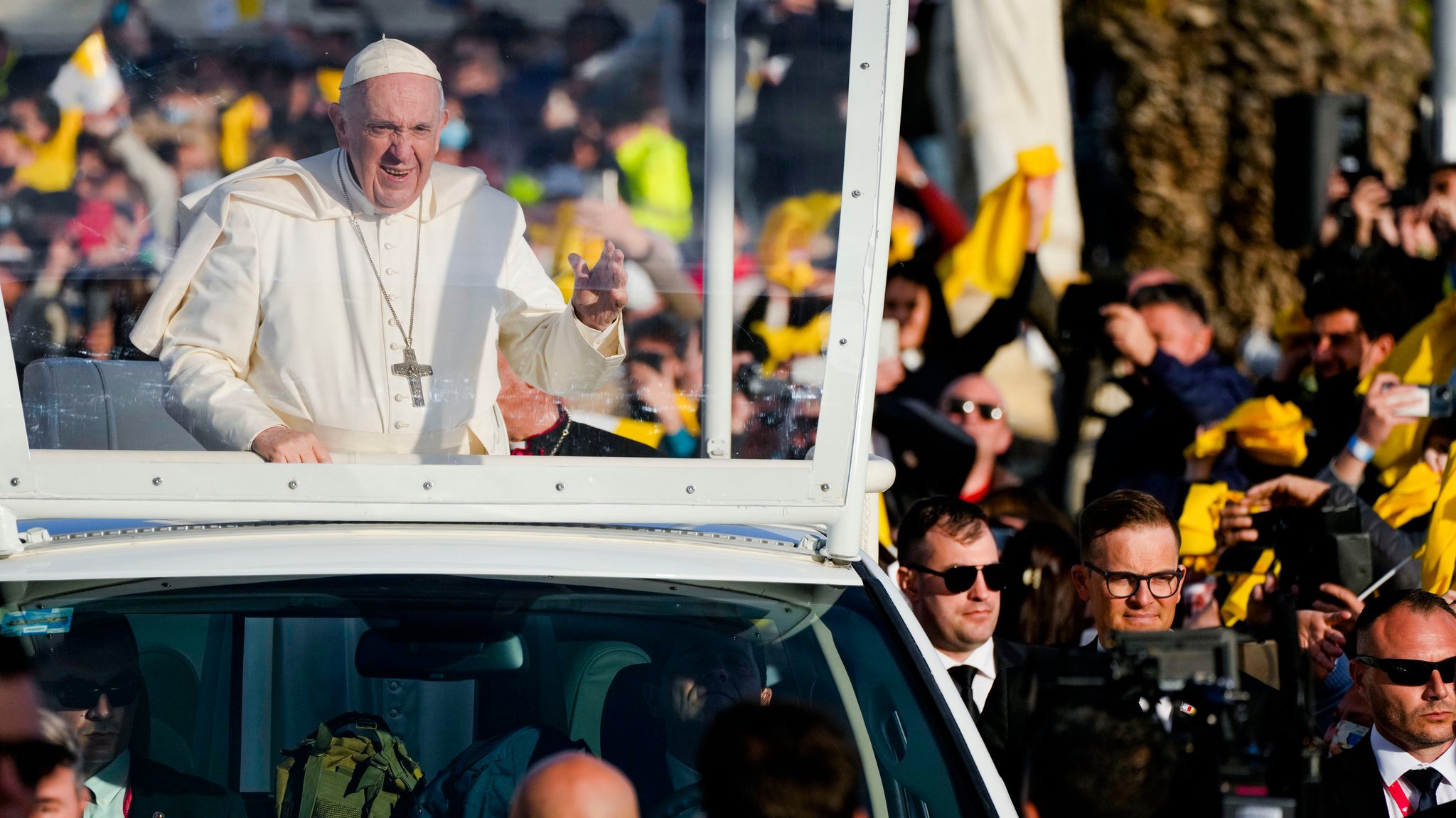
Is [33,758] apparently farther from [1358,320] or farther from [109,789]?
[1358,320]

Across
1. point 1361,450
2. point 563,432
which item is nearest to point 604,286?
point 563,432

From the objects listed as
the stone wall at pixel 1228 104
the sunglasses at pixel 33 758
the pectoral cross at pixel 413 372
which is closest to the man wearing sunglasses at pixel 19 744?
the sunglasses at pixel 33 758

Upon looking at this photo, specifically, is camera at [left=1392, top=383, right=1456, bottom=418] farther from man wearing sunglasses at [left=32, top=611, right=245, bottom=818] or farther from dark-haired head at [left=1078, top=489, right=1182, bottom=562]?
man wearing sunglasses at [left=32, top=611, right=245, bottom=818]

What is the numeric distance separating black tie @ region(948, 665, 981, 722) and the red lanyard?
35.5 inches

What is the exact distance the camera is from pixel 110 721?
3195mm

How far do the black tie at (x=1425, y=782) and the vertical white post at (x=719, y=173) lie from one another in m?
1.70

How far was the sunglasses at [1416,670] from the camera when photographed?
358 centimetres

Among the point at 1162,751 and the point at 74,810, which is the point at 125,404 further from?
the point at 1162,751

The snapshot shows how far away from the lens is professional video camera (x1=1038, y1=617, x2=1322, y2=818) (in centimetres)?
235

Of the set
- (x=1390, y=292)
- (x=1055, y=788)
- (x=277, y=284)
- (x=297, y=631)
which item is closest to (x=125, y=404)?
(x=277, y=284)

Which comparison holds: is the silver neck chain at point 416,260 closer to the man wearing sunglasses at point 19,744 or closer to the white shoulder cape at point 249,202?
the white shoulder cape at point 249,202

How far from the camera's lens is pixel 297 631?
359 centimetres

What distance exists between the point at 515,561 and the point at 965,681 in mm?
1375

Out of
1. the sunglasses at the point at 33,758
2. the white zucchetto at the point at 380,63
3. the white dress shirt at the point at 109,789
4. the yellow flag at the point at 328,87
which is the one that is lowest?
the white dress shirt at the point at 109,789
